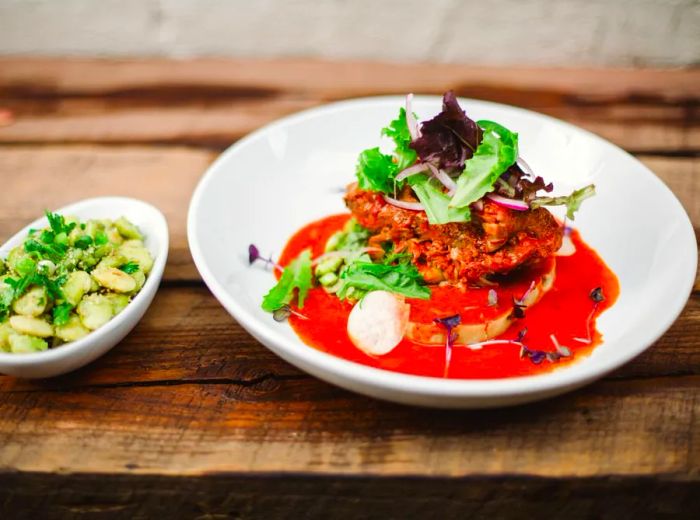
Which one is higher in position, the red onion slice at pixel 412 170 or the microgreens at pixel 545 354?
the red onion slice at pixel 412 170

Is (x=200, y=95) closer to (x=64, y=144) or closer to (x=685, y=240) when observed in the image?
(x=64, y=144)

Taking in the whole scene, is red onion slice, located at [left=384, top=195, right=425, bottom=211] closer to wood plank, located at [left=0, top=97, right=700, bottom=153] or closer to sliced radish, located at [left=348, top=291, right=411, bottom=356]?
sliced radish, located at [left=348, top=291, right=411, bottom=356]

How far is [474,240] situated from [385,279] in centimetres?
43

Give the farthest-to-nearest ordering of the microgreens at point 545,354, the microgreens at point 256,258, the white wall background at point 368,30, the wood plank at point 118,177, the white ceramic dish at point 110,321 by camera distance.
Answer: the white wall background at point 368,30 < the wood plank at point 118,177 < the microgreens at point 256,258 < the microgreens at point 545,354 < the white ceramic dish at point 110,321

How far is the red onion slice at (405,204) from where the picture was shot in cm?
308

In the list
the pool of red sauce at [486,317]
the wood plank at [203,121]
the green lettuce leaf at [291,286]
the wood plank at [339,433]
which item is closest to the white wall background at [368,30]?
the wood plank at [203,121]

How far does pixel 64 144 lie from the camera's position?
15.3 ft

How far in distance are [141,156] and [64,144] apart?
0.61 m

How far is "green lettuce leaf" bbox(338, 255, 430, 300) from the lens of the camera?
2.98 m

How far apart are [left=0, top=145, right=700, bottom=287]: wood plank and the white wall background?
2.21 meters

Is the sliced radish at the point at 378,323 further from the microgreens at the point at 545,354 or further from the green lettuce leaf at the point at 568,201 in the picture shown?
the green lettuce leaf at the point at 568,201

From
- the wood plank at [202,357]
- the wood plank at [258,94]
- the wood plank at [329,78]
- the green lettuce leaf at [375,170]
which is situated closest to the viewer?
the wood plank at [202,357]

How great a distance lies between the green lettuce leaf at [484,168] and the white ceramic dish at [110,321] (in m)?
1.37

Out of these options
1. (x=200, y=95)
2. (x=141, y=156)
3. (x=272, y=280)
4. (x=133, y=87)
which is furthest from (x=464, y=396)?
(x=133, y=87)
